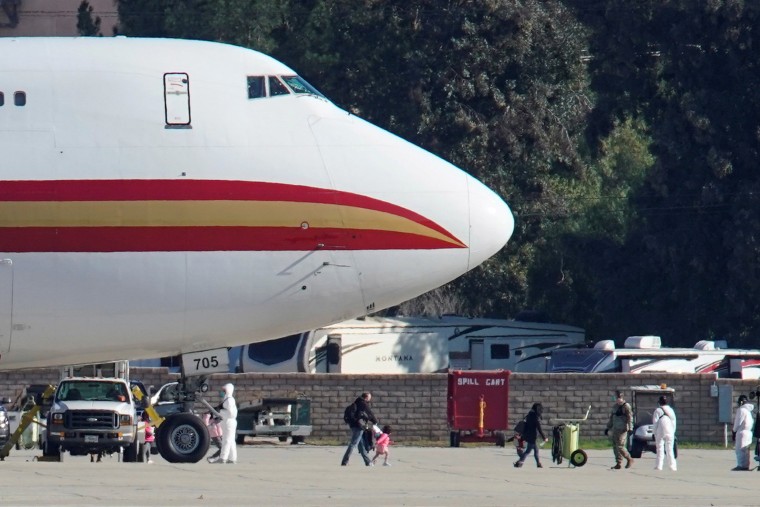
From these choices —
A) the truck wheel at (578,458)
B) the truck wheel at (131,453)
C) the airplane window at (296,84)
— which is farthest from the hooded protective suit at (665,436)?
the airplane window at (296,84)

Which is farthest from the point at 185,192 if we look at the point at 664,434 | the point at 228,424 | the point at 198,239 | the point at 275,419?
the point at 275,419

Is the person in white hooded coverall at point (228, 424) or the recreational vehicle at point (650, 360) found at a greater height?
the recreational vehicle at point (650, 360)

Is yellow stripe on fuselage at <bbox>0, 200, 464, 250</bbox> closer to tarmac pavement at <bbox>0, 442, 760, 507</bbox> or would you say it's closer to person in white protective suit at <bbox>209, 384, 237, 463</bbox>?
tarmac pavement at <bbox>0, 442, 760, 507</bbox>

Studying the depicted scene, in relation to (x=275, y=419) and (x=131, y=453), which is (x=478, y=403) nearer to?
(x=275, y=419)

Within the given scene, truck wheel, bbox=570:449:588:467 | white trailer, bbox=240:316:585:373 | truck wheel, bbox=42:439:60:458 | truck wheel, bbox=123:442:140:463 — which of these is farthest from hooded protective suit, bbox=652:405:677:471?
white trailer, bbox=240:316:585:373

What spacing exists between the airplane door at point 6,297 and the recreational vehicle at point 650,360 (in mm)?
26539

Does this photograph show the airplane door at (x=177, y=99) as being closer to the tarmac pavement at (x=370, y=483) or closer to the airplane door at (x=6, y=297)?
the airplane door at (x=6, y=297)

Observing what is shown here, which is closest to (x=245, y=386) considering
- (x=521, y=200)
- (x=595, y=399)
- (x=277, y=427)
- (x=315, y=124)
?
(x=277, y=427)

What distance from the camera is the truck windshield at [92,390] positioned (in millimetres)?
29906

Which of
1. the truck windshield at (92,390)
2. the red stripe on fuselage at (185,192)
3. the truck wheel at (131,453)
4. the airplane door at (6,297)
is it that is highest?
the red stripe on fuselage at (185,192)

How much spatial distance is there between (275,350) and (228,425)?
631 inches

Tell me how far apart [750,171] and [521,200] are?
8.14 meters

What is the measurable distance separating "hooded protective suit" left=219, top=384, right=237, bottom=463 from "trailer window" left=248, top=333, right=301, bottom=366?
14584mm

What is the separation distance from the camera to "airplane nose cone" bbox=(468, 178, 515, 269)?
18.9 meters
